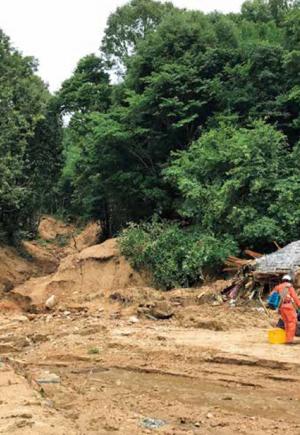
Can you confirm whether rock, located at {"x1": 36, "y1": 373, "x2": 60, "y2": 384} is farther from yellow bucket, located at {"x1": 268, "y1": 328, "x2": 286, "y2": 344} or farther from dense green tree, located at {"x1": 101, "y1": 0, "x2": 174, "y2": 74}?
dense green tree, located at {"x1": 101, "y1": 0, "x2": 174, "y2": 74}

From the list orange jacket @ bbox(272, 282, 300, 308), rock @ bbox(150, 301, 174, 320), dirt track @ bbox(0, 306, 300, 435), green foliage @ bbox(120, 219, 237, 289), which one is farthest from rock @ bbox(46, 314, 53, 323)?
orange jacket @ bbox(272, 282, 300, 308)

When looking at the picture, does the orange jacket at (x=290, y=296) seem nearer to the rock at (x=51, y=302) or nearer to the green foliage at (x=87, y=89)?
the rock at (x=51, y=302)

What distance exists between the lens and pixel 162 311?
15914 millimetres

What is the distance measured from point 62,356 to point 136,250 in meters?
8.39

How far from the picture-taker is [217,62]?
23.1 meters

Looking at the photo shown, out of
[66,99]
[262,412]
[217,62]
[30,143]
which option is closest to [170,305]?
[262,412]

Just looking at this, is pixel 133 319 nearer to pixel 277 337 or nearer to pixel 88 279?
pixel 277 337

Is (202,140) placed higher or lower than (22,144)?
lower

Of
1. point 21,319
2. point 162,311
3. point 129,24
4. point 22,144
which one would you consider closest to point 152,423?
point 162,311

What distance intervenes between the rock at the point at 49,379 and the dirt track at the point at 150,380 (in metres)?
0.13

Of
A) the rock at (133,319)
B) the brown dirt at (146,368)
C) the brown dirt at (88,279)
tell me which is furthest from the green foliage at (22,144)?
the rock at (133,319)

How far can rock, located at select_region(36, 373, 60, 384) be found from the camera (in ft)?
32.2

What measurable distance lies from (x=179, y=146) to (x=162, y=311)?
9936 mm

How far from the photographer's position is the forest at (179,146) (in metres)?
18.5
